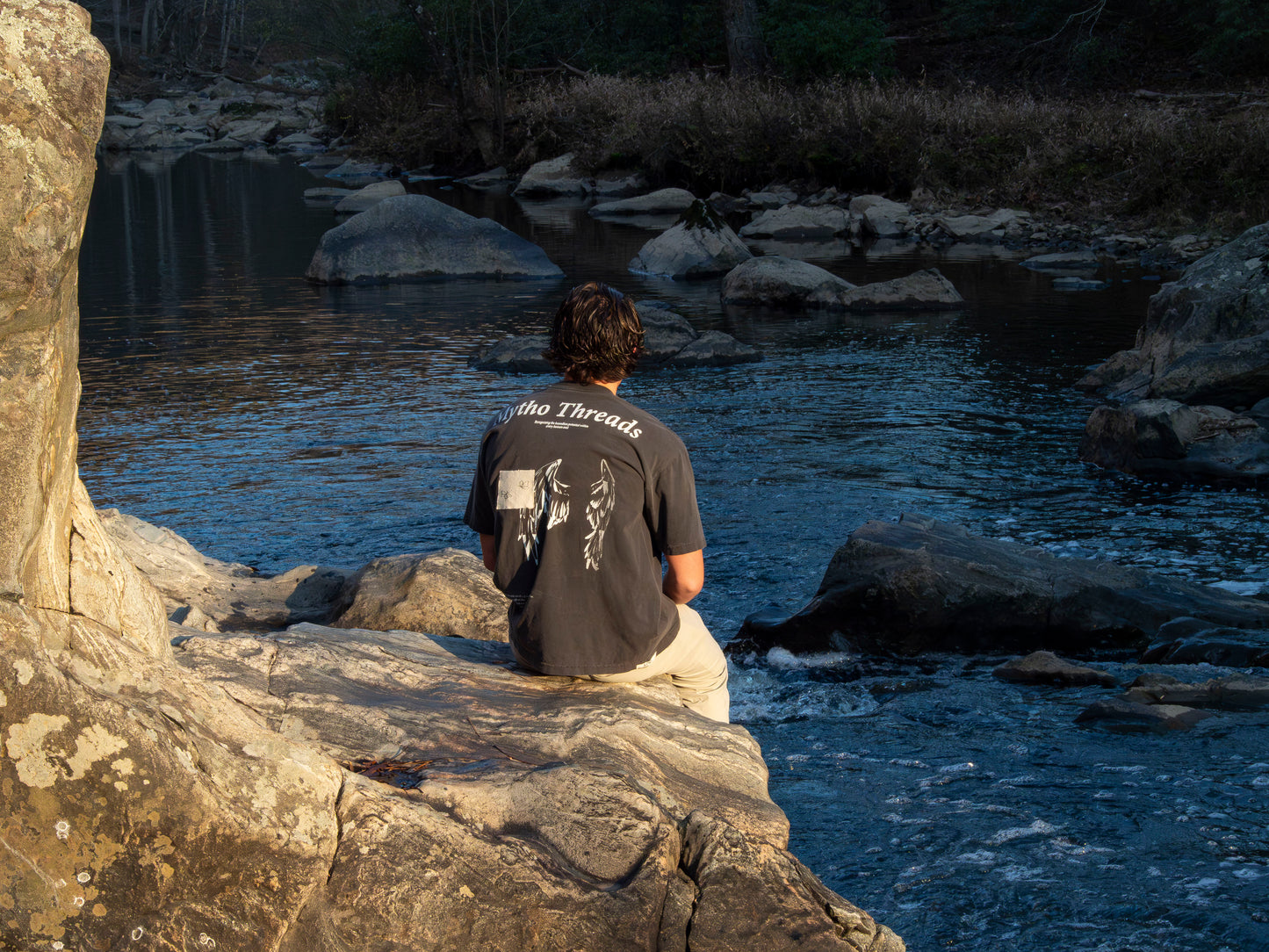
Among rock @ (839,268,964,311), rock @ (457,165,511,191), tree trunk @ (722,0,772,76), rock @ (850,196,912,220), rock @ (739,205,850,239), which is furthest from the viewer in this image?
rock @ (457,165,511,191)

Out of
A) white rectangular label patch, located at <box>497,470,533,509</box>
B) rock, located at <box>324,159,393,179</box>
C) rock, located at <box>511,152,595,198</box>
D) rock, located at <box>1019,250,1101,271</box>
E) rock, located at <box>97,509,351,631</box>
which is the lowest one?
rock, located at <box>97,509,351,631</box>

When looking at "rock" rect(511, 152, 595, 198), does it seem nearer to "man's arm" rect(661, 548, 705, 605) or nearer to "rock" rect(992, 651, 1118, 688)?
"rock" rect(992, 651, 1118, 688)

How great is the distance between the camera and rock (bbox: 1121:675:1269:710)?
5.64m

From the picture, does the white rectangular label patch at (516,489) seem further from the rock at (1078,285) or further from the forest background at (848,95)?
the forest background at (848,95)

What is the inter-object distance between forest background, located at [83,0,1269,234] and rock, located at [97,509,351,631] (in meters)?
20.8

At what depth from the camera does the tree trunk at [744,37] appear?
38000mm

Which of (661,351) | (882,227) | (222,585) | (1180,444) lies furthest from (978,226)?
(222,585)

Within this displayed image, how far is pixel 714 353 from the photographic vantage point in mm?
14234

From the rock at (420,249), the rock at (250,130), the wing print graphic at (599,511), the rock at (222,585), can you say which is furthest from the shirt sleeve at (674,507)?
the rock at (250,130)

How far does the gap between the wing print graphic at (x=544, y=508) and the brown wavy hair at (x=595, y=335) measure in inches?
12.4

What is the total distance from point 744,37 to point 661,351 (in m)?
26.9

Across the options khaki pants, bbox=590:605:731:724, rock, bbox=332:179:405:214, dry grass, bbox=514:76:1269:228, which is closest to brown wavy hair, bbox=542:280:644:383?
khaki pants, bbox=590:605:731:724

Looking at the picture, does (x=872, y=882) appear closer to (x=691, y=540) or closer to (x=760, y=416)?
(x=691, y=540)

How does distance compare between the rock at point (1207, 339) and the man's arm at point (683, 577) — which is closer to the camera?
the man's arm at point (683, 577)
